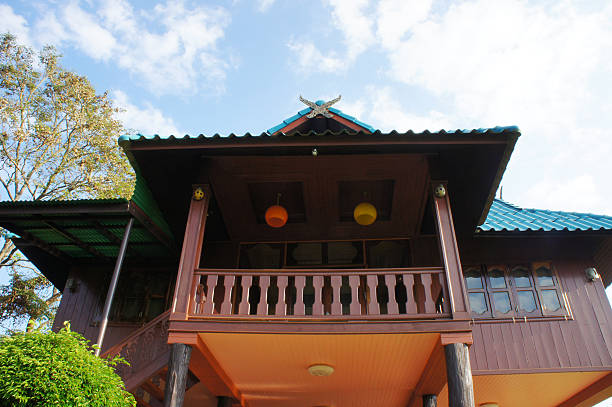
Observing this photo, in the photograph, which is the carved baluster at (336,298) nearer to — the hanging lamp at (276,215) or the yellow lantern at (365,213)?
the yellow lantern at (365,213)

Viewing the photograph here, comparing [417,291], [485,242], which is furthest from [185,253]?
[485,242]

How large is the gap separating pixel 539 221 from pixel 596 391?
3268 mm

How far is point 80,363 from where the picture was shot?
461cm

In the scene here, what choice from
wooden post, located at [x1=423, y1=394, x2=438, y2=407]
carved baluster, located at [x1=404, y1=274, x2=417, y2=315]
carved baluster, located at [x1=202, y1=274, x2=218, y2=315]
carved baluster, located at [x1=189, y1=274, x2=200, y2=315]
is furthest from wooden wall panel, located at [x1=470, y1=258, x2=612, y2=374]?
carved baluster, located at [x1=189, y1=274, x2=200, y2=315]

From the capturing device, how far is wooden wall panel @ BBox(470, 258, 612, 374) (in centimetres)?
810

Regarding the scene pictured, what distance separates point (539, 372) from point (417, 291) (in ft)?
8.02

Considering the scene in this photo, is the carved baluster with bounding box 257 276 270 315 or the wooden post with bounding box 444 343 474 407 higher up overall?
the carved baluster with bounding box 257 276 270 315

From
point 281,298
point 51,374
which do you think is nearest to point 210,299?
point 281,298

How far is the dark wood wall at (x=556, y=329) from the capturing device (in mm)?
8117

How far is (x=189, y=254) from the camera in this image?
23.1ft

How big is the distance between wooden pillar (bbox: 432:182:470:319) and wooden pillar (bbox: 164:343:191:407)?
12.3 ft

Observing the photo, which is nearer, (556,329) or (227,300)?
(227,300)

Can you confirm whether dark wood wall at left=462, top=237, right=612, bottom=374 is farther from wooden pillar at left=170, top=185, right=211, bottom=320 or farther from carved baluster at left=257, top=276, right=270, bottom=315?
wooden pillar at left=170, top=185, right=211, bottom=320

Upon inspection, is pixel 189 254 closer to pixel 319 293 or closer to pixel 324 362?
pixel 319 293
